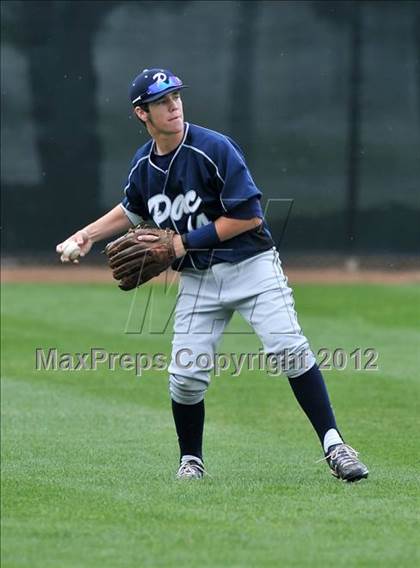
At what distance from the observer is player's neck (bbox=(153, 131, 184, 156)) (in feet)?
16.7

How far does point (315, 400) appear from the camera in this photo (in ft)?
16.6

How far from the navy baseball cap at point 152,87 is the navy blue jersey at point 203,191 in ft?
0.71

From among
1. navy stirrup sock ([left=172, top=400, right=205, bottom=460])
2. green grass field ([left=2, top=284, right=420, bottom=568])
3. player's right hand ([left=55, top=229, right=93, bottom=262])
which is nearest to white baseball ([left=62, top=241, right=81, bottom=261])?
player's right hand ([left=55, top=229, right=93, bottom=262])

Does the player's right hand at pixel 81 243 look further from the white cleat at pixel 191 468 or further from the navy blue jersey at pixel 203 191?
the white cleat at pixel 191 468

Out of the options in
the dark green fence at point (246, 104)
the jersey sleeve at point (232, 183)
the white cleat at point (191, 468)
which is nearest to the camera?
the jersey sleeve at point (232, 183)

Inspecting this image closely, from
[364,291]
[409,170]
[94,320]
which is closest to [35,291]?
[94,320]

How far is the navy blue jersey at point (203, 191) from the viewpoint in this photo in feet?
16.5

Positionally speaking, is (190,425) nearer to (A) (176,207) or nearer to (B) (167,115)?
(A) (176,207)

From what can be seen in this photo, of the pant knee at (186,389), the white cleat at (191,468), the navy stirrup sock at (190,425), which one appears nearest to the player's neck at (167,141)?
the pant knee at (186,389)

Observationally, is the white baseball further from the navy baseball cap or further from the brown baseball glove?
the navy baseball cap

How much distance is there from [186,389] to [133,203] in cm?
86

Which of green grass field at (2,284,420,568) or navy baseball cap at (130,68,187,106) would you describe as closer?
green grass field at (2,284,420,568)

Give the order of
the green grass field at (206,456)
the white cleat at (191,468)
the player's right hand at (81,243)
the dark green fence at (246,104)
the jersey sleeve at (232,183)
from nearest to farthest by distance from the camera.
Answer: the green grass field at (206,456) → the jersey sleeve at (232,183) → the white cleat at (191,468) → the player's right hand at (81,243) → the dark green fence at (246,104)

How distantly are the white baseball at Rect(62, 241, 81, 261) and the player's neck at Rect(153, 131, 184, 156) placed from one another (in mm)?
541
